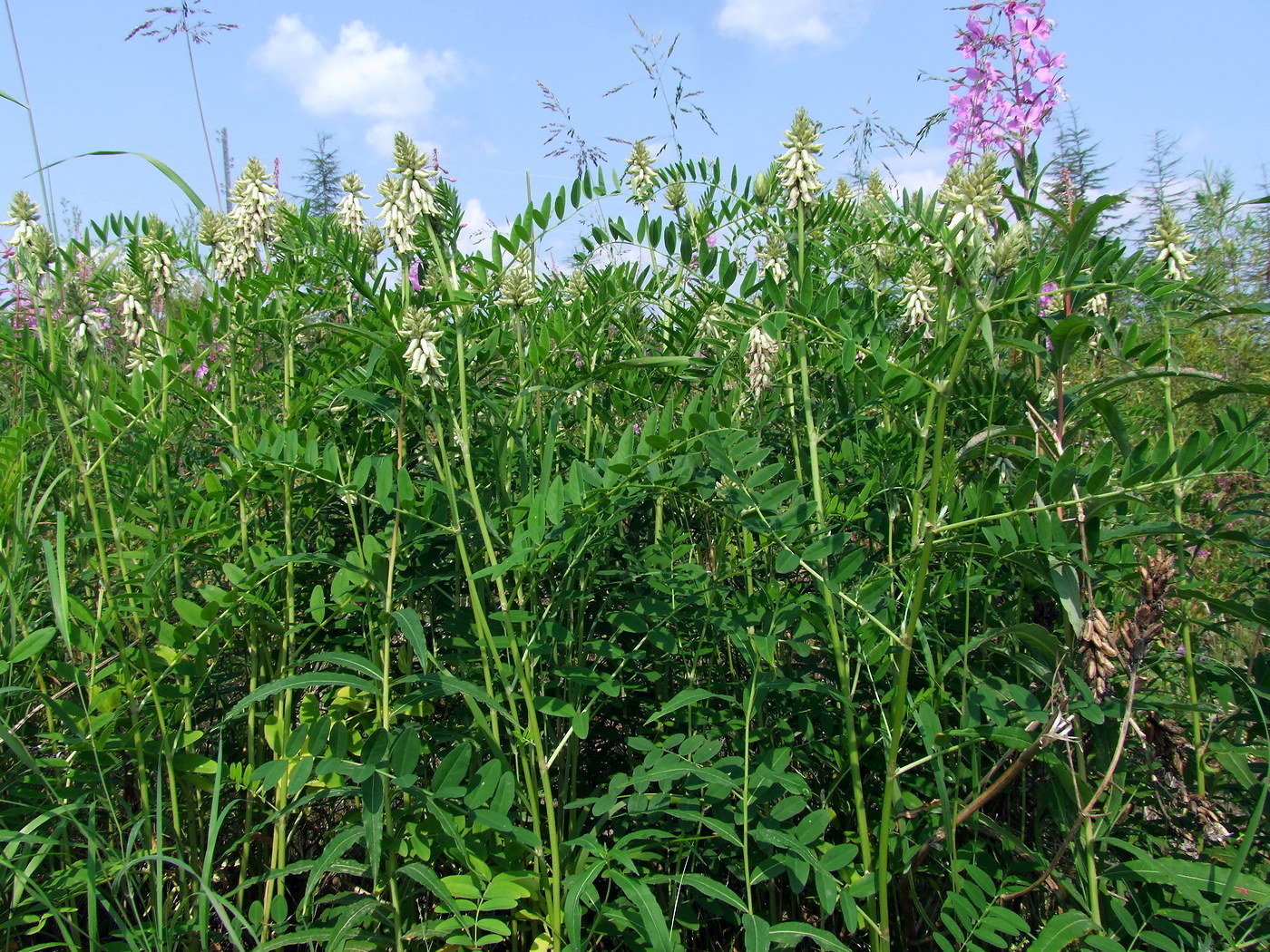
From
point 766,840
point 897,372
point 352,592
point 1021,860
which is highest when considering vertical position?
point 897,372

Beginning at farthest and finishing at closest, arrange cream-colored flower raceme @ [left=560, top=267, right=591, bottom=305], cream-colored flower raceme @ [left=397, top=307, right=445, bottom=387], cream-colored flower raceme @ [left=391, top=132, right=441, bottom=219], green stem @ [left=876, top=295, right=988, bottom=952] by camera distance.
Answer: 1. cream-colored flower raceme @ [left=560, top=267, right=591, bottom=305]
2. cream-colored flower raceme @ [left=391, top=132, right=441, bottom=219]
3. cream-colored flower raceme @ [left=397, top=307, right=445, bottom=387]
4. green stem @ [left=876, top=295, right=988, bottom=952]

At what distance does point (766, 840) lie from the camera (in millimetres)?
1390

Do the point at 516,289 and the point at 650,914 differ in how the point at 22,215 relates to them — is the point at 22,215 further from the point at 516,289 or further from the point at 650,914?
the point at 650,914

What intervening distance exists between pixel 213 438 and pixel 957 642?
1878mm

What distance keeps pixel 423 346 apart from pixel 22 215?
135cm

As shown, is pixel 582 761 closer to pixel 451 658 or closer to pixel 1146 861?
pixel 451 658

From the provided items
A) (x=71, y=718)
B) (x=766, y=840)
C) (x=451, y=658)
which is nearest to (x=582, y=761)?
(x=451, y=658)

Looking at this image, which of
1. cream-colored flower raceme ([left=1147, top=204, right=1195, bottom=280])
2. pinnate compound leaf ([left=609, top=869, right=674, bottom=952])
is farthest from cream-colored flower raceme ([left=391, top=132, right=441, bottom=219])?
cream-colored flower raceme ([left=1147, top=204, right=1195, bottom=280])

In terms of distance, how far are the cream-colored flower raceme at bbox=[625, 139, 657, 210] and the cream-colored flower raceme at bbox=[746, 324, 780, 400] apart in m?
0.59

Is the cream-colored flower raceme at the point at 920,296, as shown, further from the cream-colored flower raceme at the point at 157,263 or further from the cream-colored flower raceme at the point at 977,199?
the cream-colored flower raceme at the point at 157,263

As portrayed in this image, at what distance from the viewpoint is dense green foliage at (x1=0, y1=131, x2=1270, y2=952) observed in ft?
4.59

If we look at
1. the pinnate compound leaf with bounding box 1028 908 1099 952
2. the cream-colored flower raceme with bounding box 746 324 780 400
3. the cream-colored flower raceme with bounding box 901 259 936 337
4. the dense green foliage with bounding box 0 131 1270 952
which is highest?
the cream-colored flower raceme with bounding box 901 259 936 337

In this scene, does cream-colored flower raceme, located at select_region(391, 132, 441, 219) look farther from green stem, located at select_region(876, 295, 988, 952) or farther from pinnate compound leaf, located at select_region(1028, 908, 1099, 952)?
pinnate compound leaf, located at select_region(1028, 908, 1099, 952)

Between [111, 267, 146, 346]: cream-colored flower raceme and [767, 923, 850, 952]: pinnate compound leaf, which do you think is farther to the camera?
[111, 267, 146, 346]: cream-colored flower raceme
